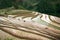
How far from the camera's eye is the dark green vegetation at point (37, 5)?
3.32 meters

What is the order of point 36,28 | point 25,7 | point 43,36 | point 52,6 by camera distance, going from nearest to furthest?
point 43,36
point 36,28
point 52,6
point 25,7

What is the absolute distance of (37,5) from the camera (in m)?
3.50

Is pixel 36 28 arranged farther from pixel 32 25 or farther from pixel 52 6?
pixel 52 6

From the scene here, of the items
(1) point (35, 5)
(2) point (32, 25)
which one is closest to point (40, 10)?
(1) point (35, 5)

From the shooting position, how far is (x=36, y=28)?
2.21 metres

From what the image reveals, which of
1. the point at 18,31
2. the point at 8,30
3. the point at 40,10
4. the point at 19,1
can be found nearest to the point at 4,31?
the point at 8,30

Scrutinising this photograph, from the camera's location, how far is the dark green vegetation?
131 inches

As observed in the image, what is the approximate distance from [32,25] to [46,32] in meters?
0.30

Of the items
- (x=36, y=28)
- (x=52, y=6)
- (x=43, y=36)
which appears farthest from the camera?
(x=52, y=6)

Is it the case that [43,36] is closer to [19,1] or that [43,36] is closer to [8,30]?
[8,30]

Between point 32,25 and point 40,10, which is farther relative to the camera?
point 40,10

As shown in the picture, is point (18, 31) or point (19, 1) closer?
point (18, 31)

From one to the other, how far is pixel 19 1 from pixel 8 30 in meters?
1.71

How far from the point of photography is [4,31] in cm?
207
